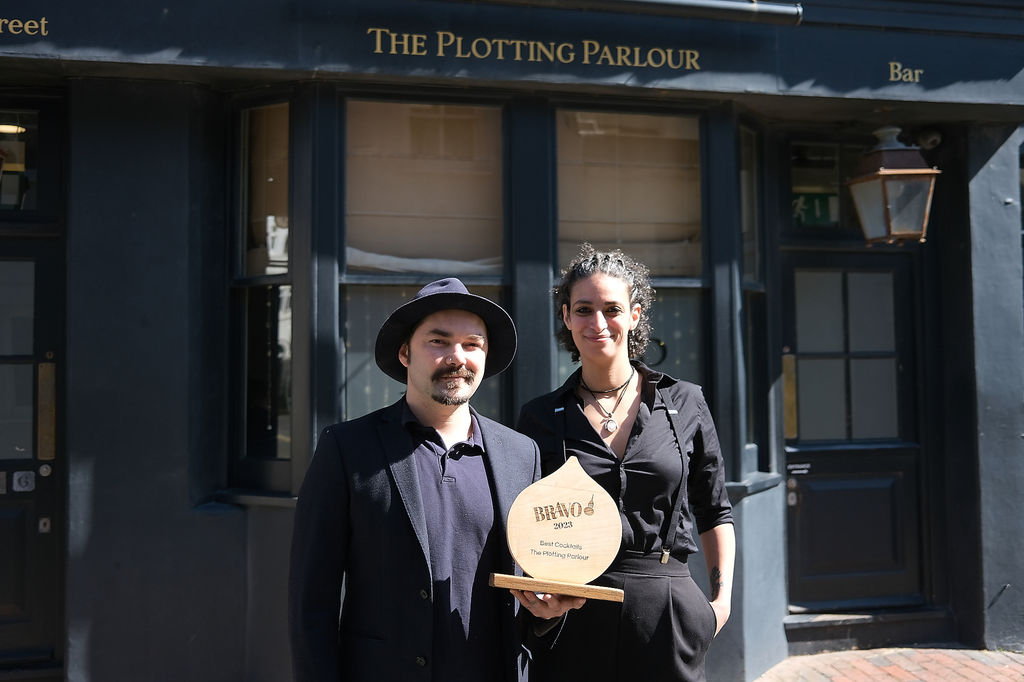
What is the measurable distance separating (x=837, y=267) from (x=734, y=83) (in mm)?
1512

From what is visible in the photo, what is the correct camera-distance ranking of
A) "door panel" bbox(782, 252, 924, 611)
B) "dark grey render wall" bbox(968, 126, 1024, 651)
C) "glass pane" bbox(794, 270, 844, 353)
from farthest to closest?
"glass pane" bbox(794, 270, 844, 353), "door panel" bbox(782, 252, 924, 611), "dark grey render wall" bbox(968, 126, 1024, 651)

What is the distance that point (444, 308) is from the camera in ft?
7.59

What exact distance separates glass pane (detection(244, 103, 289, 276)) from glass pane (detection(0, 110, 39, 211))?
3.67 feet

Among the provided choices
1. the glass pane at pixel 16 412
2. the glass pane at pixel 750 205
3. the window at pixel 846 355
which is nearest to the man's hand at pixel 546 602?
the glass pane at pixel 750 205

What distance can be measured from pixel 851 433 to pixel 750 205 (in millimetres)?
1588

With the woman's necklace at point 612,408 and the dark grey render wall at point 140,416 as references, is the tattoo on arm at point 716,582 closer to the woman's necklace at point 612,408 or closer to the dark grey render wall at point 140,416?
the woman's necklace at point 612,408

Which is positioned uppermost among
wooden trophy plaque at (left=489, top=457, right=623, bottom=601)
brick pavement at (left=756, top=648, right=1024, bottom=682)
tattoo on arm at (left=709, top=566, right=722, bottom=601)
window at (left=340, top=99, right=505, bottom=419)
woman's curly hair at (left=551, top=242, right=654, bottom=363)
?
window at (left=340, top=99, right=505, bottom=419)

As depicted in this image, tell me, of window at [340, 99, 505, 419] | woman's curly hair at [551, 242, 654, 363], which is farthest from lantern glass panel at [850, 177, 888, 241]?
woman's curly hair at [551, 242, 654, 363]

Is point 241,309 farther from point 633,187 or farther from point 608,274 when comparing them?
point 608,274

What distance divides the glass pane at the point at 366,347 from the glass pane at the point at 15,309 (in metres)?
1.70

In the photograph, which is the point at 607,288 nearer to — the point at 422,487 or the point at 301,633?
the point at 422,487

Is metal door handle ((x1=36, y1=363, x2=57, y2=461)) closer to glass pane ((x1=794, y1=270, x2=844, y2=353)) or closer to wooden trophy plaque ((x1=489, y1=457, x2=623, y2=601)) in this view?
wooden trophy plaque ((x1=489, y1=457, x2=623, y2=601))

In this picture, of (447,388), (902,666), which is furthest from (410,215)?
(902,666)

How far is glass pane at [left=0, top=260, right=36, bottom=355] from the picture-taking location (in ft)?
15.6
